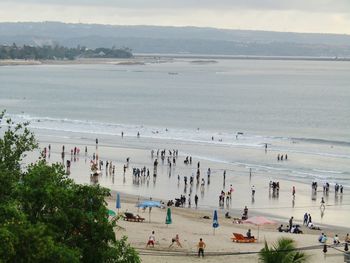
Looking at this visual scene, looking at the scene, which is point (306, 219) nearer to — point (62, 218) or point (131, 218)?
point (131, 218)

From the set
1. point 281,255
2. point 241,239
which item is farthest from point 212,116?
point 281,255

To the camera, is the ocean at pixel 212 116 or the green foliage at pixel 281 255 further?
the ocean at pixel 212 116

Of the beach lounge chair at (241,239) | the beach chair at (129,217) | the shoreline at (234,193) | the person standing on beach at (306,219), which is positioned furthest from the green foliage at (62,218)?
the shoreline at (234,193)

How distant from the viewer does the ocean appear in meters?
61.9

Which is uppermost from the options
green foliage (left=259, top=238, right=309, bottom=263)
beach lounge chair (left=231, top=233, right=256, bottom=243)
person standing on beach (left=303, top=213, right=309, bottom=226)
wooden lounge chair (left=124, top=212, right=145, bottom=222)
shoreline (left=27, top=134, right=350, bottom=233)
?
green foliage (left=259, top=238, right=309, bottom=263)

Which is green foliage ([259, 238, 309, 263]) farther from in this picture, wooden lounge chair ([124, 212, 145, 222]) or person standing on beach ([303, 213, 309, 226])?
person standing on beach ([303, 213, 309, 226])

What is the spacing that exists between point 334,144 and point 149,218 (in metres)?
40.3

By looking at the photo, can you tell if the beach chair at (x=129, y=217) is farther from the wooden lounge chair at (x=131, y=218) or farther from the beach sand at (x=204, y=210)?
the beach sand at (x=204, y=210)

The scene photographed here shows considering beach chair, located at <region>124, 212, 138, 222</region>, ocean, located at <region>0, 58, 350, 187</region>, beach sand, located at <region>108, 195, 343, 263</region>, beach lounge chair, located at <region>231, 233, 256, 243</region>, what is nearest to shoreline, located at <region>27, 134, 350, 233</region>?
beach sand, located at <region>108, 195, 343, 263</region>

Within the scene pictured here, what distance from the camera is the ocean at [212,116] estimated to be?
6188 cm

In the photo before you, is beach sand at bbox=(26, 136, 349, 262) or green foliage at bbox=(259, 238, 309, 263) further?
beach sand at bbox=(26, 136, 349, 262)

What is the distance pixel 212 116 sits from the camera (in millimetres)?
98062

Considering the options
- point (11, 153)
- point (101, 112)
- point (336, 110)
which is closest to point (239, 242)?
point (11, 153)

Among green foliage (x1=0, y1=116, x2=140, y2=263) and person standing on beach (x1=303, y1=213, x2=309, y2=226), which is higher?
green foliage (x1=0, y1=116, x2=140, y2=263)
